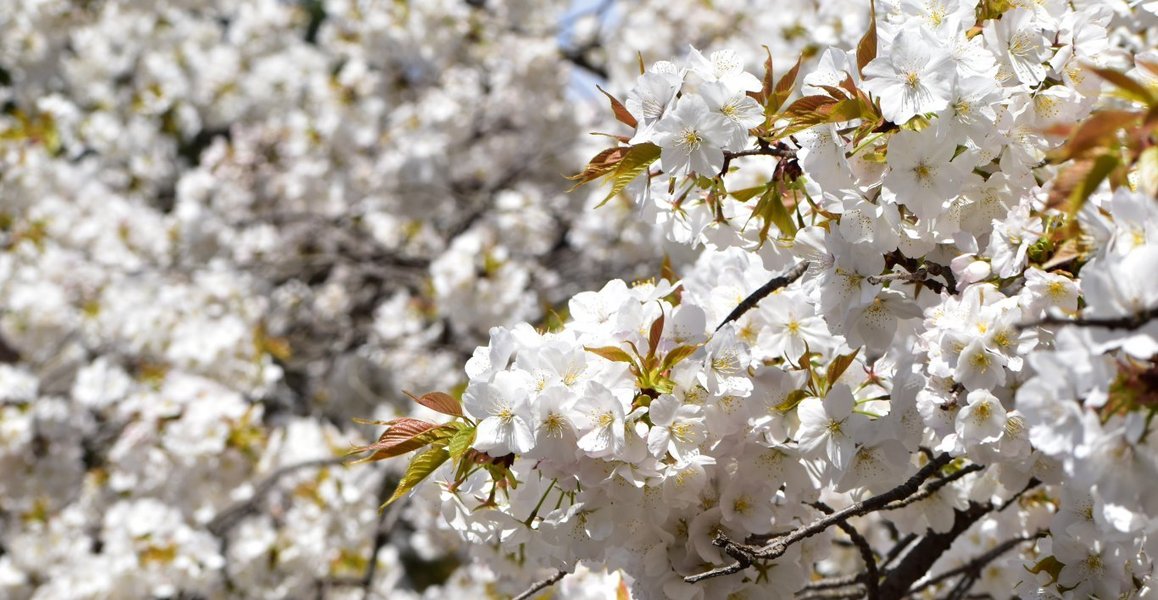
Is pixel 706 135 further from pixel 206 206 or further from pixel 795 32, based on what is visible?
pixel 206 206

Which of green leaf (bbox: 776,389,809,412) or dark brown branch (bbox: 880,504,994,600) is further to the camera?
dark brown branch (bbox: 880,504,994,600)

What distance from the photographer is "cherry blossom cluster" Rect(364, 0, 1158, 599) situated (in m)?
1.11

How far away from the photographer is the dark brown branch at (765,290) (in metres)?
1.25

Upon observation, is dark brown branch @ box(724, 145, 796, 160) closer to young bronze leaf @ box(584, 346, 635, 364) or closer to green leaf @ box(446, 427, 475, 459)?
young bronze leaf @ box(584, 346, 635, 364)

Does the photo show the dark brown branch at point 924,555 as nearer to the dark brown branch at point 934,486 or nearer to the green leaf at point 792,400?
the dark brown branch at point 934,486

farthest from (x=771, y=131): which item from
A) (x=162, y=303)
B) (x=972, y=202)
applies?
(x=162, y=303)

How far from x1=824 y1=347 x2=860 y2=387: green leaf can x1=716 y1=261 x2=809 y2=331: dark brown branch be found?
0.12 metres

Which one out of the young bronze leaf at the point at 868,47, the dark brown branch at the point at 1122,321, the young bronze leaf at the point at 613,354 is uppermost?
the young bronze leaf at the point at 868,47

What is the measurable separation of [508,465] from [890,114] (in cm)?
61

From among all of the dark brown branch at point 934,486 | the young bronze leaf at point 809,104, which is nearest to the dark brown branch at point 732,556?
the dark brown branch at point 934,486

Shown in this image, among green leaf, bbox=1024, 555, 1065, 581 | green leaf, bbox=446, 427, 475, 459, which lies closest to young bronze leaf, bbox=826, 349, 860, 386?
green leaf, bbox=1024, 555, 1065, 581

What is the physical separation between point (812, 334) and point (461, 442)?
49 cm

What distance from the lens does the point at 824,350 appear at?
132cm

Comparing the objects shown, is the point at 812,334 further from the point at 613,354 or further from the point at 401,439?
the point at 401,439
